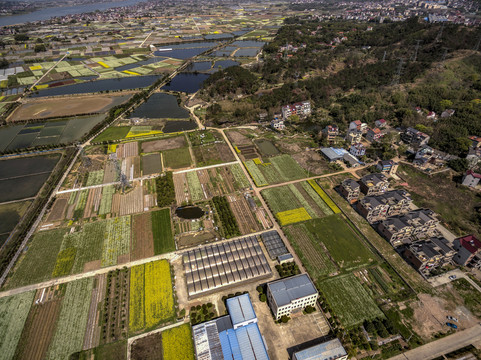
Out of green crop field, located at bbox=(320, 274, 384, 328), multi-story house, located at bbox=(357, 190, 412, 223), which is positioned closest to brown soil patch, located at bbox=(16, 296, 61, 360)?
green crop field, located at bbox=(320, 274, 384, 328)

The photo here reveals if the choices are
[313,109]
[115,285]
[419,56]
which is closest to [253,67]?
[313,109]

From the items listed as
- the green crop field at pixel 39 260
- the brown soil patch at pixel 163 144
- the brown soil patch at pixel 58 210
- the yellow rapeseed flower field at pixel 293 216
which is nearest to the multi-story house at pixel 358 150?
the yellow rapeseed flower field at pixel 293 216

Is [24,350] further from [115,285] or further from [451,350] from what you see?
[451,350]

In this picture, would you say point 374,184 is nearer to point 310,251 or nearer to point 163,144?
point 310,251

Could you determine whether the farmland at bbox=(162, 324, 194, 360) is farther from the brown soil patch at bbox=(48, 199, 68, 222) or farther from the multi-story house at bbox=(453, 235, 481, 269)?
the multi-story house at bbox=(453, 235, 481, 269)

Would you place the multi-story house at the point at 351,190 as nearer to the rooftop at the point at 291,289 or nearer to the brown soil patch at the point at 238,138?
the rooftop at the point at 291,289
